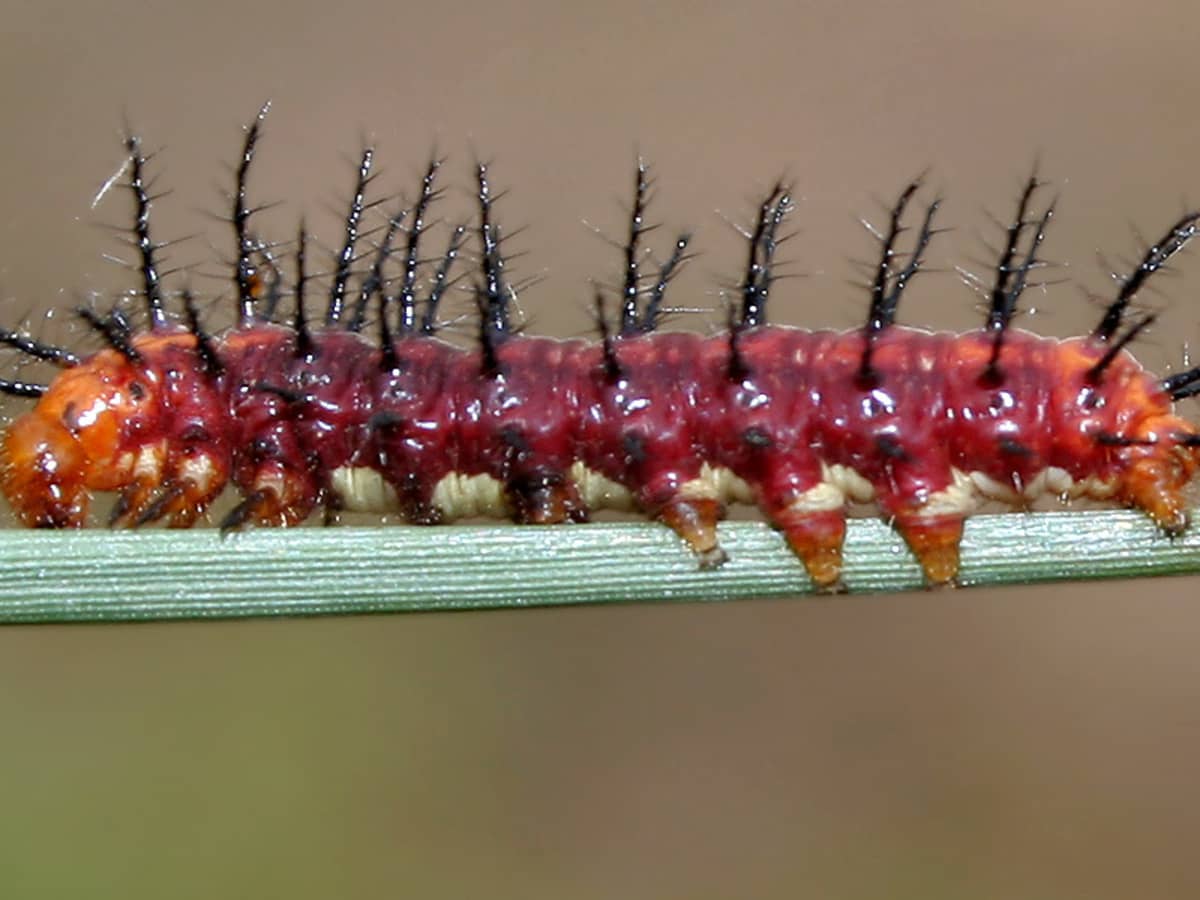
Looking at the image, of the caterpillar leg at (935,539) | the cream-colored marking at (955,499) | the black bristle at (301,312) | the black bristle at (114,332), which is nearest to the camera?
the caterpillar leg at (935,539)

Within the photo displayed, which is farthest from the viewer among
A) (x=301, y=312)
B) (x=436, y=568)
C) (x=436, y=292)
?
(x=436, y=292)

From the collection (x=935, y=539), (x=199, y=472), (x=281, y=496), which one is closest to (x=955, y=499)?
(x=935, y=539)

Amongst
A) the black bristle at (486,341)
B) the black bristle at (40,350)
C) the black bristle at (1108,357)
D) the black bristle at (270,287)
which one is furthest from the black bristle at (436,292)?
the black bristle at (1108,357)

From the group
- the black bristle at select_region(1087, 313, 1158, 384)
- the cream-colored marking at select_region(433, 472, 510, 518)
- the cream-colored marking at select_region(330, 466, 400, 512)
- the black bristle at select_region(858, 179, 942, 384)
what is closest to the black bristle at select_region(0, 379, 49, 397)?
the cream-colored marking at select_region(330, 466, 400, 512)

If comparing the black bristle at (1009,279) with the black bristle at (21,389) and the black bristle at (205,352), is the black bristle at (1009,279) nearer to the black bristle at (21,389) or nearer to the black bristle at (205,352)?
the black bristle at (205,352)

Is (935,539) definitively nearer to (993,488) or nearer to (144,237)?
(993,488)

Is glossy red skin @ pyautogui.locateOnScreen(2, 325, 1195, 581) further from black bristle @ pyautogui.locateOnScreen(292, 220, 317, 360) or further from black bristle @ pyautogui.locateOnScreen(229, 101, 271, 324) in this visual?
black bristle @ pyautogui.locateOnScreen(229, 101, 271, 324)
